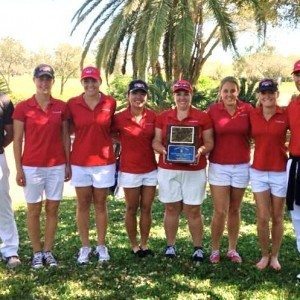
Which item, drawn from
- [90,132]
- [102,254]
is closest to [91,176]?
[90,132]

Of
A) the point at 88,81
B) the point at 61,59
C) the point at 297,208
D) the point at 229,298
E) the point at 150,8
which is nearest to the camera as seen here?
the point at 229,298

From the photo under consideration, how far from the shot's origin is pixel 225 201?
17.9ft

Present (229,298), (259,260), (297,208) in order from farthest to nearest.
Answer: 1. (259,260)
2. (297,208)
3. (229,298)

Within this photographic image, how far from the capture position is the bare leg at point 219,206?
17.8ft

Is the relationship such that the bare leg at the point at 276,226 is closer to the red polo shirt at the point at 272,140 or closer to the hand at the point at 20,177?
the red polo shirt at the point at 272,140

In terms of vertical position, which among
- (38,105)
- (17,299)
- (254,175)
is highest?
(38,105)

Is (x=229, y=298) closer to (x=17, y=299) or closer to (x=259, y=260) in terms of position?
(x=259, y=260)

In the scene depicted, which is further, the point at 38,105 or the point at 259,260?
the point at 259,260

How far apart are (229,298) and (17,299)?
2.00 meters

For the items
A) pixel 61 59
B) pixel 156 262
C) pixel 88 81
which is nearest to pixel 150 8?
pixel 88 81

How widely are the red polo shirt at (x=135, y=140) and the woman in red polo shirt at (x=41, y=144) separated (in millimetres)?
611

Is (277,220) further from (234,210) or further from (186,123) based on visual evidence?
(186,123)

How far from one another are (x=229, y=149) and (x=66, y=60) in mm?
58364

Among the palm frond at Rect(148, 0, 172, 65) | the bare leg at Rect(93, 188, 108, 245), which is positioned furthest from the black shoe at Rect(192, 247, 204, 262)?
the palm frond at Rect(148, 0, 172, 65)
